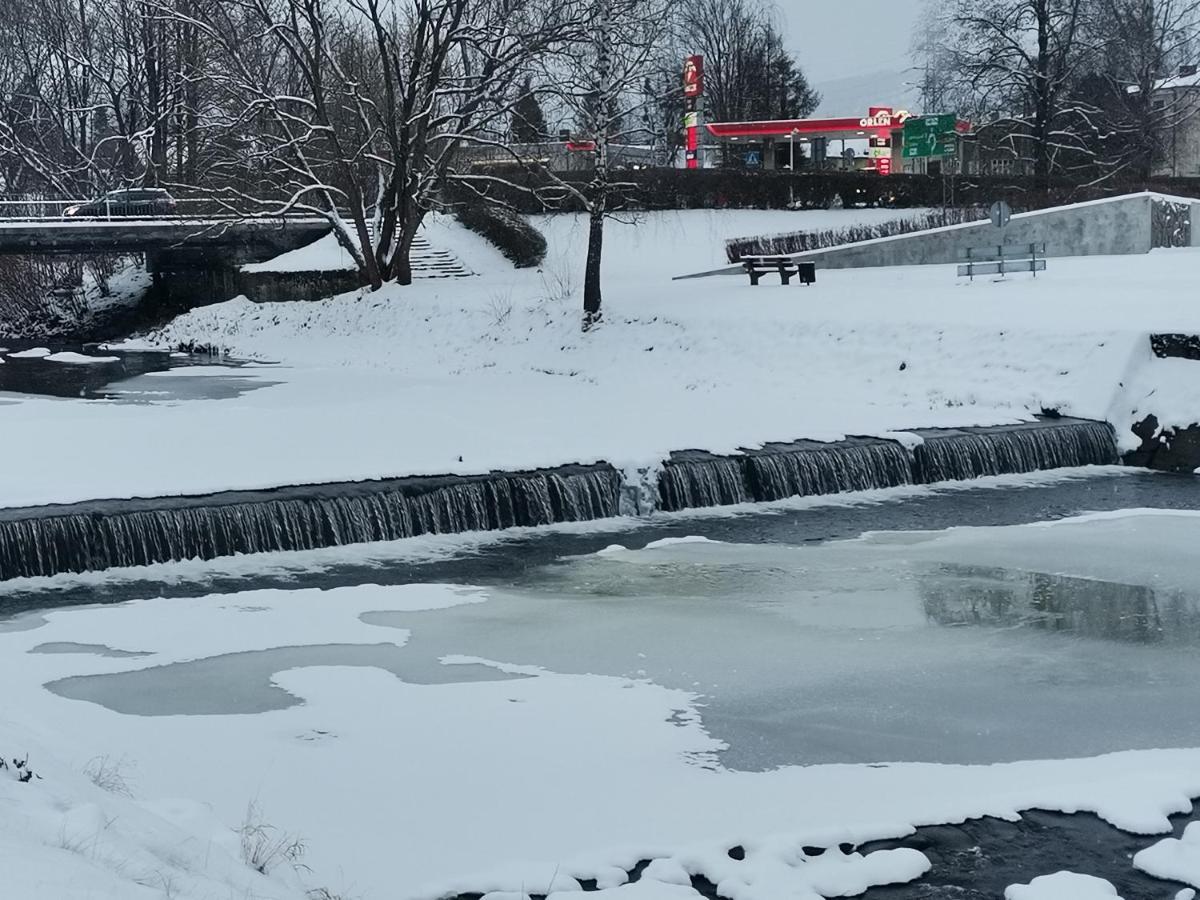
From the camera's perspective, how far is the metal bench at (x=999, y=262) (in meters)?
28.8

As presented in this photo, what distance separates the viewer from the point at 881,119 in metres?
61.7

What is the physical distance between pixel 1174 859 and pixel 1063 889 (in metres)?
0.69

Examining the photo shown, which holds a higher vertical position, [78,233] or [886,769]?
[78,233]

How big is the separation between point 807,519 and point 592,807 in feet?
29.5

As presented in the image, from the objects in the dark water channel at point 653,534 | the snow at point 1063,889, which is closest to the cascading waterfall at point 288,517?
the dark water channel at point 653,534

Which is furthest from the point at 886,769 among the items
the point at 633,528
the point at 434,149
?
the point at 434,149

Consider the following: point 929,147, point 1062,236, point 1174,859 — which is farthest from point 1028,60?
point 1174,859

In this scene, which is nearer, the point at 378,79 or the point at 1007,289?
the point at 1007,289

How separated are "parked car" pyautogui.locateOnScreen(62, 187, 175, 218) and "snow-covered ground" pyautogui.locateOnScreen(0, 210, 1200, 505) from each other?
11.7 meters

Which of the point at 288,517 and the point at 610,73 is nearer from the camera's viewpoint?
the point at 288,517

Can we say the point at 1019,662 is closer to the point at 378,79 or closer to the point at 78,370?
the point at 78,370

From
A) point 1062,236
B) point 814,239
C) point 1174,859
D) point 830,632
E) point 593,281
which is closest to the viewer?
point 1174,859

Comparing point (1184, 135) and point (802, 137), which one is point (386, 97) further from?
point (1184, 135)

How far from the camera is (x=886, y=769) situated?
7.77 metres
